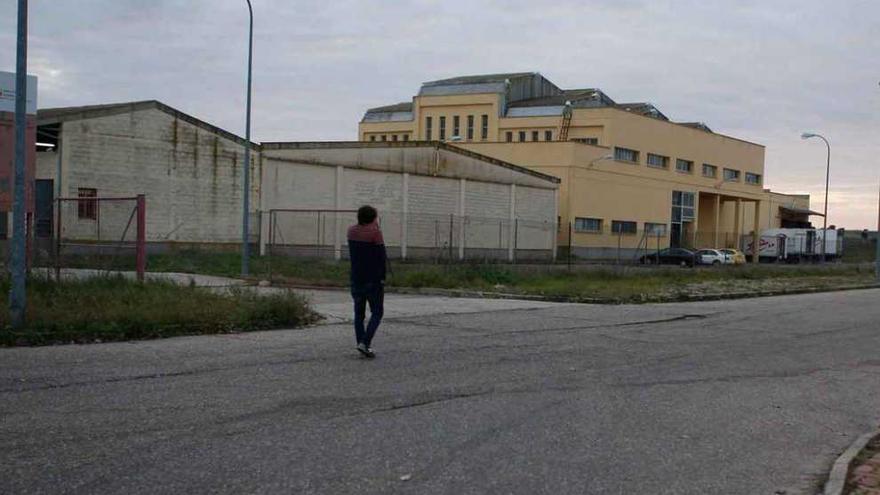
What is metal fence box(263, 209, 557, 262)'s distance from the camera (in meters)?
39.0

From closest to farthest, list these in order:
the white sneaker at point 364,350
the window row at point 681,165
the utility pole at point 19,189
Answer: the white sneaker at point 364,350 < the utility pole at point 19,189 < the window row at point 681,165

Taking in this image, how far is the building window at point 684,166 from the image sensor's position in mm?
69562

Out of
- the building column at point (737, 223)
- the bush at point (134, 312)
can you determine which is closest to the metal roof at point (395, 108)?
the building column at point (737, 223)

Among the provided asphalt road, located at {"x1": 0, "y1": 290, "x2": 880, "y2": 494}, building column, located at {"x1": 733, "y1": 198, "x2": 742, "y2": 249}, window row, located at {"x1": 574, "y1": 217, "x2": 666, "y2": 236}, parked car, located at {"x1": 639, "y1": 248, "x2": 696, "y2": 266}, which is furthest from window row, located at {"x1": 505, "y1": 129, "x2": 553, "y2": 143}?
asphalt road, located at {"x1": 0, "y1": 290, "x2": 880, "y2": 494}

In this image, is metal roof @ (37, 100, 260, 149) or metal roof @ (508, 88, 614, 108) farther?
metal roof @ (508, 88, 614, 108)

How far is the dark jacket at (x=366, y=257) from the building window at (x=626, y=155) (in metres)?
54.2

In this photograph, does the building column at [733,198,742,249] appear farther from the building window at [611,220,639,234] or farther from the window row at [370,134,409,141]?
the window row at [370,134,409,141]

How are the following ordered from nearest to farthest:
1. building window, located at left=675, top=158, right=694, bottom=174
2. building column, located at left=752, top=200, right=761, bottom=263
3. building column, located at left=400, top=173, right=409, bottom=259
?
1. building column, located at left=400, top=173, right=409, bottom=259
2. building window, located at left=675, top=158, right=694, bottom=174
3. building column, located at left=752, top=200, right=761, bottom=263

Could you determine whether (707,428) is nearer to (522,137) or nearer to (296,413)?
(296,413)

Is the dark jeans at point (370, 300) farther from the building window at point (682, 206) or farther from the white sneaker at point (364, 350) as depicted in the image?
the building window at point (682, 206)

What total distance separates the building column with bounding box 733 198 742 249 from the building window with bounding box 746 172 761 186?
210 cm

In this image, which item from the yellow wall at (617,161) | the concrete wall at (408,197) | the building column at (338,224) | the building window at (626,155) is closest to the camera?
the building column at (338,224)

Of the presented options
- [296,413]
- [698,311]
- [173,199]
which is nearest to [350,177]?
[173,199]

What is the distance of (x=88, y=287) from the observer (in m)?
15.3
